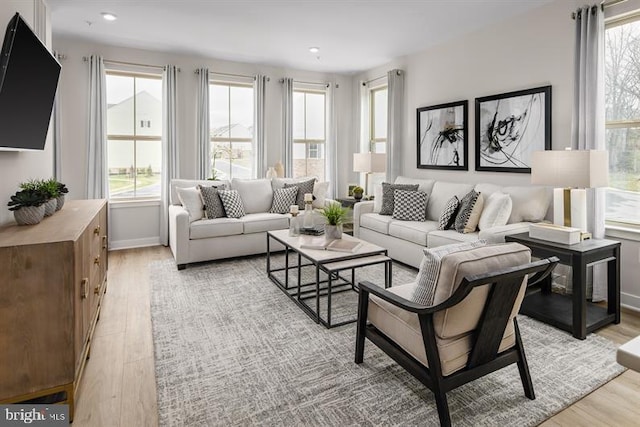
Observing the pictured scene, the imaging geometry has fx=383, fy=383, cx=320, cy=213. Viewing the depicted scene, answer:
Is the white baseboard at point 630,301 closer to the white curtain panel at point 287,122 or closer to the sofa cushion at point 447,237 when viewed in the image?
the sofa cushion at point 447,237

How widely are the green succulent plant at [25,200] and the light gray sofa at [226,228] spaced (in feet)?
6.61

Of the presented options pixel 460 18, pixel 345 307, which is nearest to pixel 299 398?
pixel 345 307

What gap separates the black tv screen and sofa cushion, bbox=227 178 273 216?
8.40ft

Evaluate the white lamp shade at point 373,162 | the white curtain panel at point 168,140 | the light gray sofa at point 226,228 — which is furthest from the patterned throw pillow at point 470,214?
the white curtain panel at point 168,140

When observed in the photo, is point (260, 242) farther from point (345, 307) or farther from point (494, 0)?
point (494, 0)

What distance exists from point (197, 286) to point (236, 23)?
2927 millimetres

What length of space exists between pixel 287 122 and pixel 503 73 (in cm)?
330

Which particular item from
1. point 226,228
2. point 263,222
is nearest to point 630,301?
point 263,222

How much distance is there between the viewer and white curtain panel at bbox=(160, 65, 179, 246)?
5.40 m

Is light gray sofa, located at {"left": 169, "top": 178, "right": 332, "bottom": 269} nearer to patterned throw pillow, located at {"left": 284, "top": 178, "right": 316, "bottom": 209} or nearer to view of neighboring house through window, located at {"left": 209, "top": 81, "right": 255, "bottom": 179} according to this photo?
patterned throw pillow, located at {"left": 284, "top": 178, "right": 316, "bottom": 209}

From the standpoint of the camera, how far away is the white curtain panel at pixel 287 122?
626cm

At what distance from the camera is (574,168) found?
9.27ft

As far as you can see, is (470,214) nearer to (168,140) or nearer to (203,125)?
(203,125)

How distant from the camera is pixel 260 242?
4.79 m
